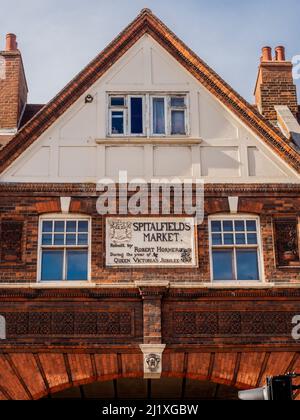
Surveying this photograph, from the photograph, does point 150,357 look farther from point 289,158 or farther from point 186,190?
point 289,158

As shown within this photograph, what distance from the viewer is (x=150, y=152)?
18422mm

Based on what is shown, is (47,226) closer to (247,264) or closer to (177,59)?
(247,264)

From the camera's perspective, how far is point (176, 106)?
1908 centimetres

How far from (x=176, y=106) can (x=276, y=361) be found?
263 inches

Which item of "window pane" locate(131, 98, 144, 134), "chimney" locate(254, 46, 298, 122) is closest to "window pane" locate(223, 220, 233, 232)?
"window pane" locate(131, 98, 144, 134)

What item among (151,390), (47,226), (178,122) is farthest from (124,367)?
(178,122)

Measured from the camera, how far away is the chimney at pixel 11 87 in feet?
65.8

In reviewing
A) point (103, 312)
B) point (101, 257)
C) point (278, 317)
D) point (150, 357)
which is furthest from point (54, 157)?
point (278, 317)

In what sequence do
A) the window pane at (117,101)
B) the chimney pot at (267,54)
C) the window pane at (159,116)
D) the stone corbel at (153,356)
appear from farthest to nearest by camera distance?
1. the chimney pot at (267,54)
2. the window pane at (117,101)
3. the window pane at (159,116)
4. the stone corbel at (153,356)

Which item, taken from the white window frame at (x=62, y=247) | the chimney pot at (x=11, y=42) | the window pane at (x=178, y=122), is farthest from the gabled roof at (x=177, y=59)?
the chimney pot at (x=11, y=42)

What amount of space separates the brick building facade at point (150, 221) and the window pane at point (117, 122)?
0.03 m

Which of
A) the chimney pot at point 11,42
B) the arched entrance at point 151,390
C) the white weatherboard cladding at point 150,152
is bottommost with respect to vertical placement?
the arched entrance at point 151,390

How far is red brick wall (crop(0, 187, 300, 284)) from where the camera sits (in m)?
17.2

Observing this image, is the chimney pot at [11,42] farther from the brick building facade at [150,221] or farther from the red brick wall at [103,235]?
the red brick wall at [103,235]
